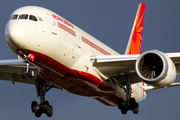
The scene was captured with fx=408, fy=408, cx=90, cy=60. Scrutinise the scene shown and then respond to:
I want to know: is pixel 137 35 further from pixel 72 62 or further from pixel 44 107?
pixel 72 62

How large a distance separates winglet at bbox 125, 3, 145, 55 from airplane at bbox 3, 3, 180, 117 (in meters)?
8.15

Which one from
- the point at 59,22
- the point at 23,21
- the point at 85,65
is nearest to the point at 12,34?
the point at 23,21

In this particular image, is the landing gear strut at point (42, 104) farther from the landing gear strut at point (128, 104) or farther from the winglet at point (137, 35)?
the winglet at point (137, 35)

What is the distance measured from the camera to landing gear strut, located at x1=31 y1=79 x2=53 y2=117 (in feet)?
102

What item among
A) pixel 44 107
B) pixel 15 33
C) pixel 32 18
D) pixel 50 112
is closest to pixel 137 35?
pixel 50 112

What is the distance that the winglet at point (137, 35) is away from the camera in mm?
38750

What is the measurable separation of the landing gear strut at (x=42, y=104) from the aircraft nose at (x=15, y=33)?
8.44 metres

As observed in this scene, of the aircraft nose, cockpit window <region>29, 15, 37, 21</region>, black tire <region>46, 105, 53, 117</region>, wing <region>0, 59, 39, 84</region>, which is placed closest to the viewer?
the aircraft nose

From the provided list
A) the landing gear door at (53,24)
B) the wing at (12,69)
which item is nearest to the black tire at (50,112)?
the wing at (12,69)

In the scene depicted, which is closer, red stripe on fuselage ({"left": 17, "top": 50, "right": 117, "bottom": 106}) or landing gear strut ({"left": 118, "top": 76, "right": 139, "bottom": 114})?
red stripe on fuselage ({"left": 17, "top": 50, "right": 117, "bottom": 106})

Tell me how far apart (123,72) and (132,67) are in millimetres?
Result: 1006

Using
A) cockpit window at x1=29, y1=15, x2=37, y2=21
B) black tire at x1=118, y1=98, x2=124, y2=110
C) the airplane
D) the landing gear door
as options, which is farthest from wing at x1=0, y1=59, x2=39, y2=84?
black tire at x1=118, y1=98, x2=124, y2=110

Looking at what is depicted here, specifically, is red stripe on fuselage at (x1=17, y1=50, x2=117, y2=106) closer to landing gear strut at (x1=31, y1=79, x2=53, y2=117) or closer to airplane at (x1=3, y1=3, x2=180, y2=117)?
airplane at (x1=3, y1=3, x2=180, y2=117)

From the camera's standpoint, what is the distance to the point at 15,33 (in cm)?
2284
